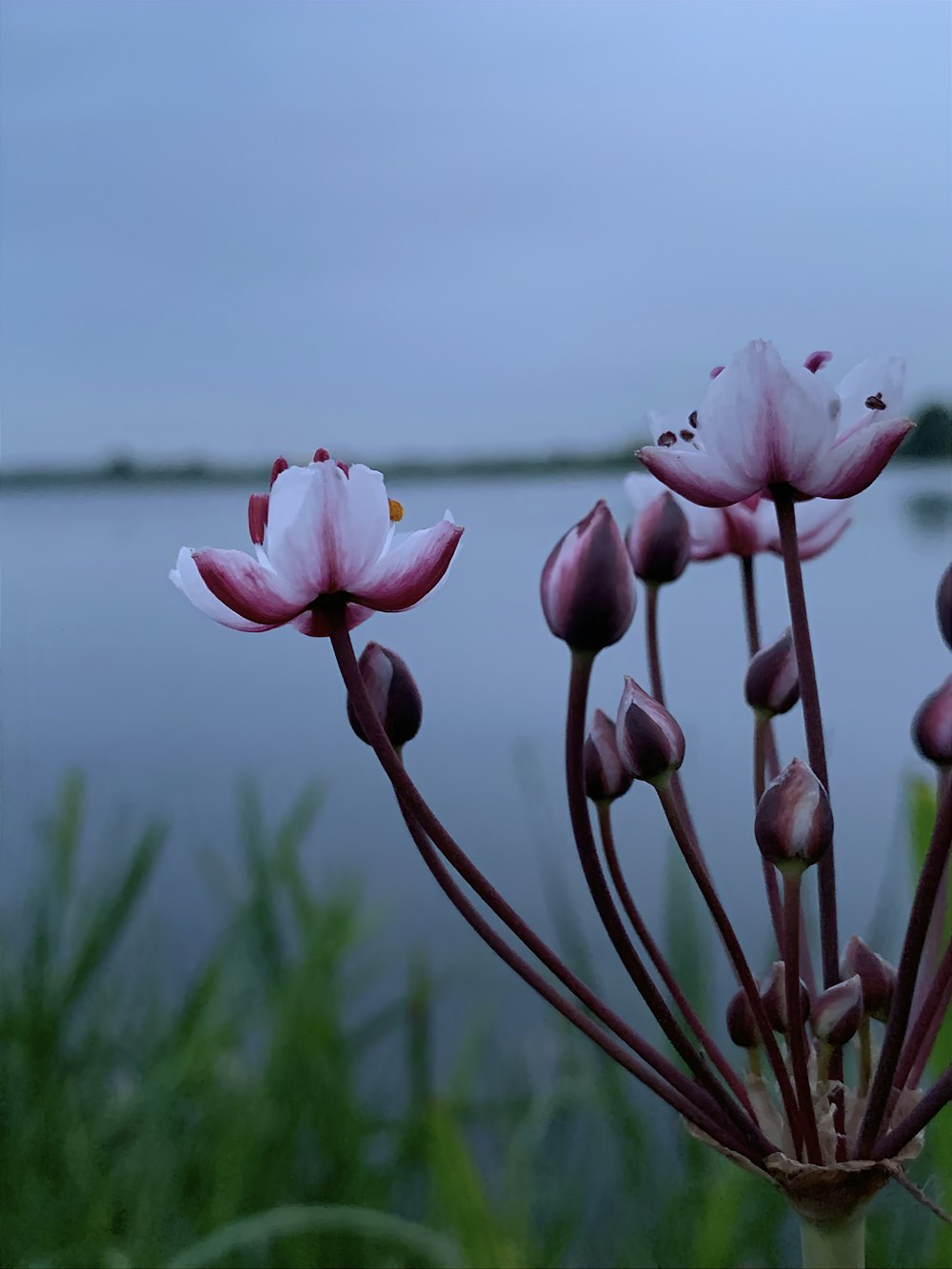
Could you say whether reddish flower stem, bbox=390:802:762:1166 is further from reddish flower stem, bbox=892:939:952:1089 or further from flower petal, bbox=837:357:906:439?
flower petal, bbox=837:357:906:439

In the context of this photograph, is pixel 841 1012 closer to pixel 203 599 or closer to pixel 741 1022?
pixel 741 1022

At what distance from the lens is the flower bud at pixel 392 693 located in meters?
0.27

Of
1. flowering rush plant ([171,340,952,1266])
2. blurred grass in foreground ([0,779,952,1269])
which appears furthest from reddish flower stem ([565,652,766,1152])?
blurred grass in foreground ([0,779,952,1269])

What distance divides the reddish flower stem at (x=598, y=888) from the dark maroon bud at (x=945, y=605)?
0.07 metres

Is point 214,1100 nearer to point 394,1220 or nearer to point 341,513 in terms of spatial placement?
point 394,1220

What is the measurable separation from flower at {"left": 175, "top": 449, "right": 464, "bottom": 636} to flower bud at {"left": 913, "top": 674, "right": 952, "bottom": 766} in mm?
105

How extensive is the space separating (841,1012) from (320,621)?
0.14 meters

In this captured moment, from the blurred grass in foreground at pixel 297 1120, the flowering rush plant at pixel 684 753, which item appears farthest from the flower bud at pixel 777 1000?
the blurred grass in foreground at pixel 297 1120

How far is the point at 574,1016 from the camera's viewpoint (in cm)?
24

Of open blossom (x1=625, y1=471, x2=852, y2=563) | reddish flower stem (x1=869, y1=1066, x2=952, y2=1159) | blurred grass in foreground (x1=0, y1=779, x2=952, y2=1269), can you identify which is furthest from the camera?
blurred grass in foreground (x1=0, y1=779, x2=952, y2=1269)

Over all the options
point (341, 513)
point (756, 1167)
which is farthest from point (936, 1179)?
point (341, 513)

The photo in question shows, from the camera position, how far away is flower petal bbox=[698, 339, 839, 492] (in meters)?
0.25

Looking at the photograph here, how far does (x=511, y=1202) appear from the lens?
607mm

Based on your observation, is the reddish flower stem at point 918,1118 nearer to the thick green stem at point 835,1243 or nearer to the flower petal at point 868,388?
the thick green stem at point 835,1243
